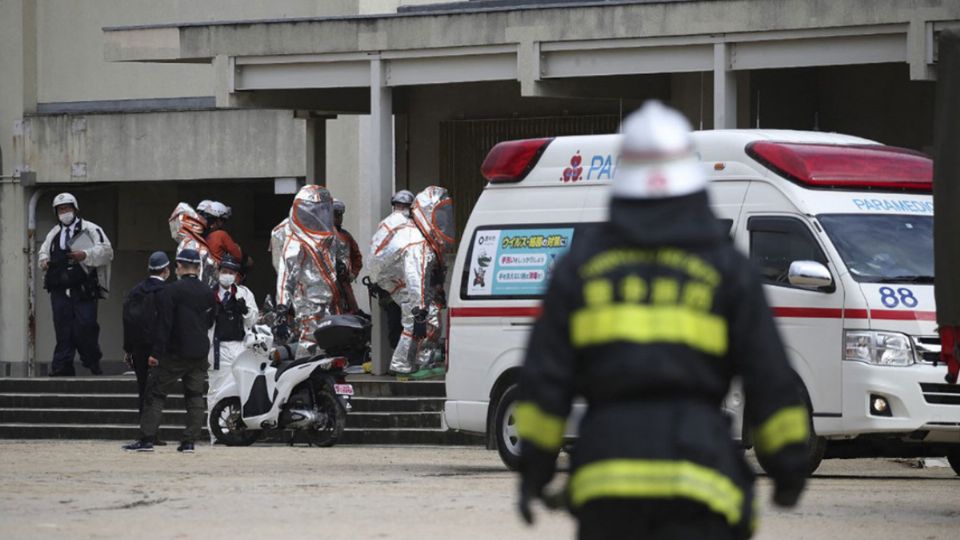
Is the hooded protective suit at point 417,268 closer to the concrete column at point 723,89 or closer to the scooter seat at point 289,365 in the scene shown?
the scooter seat at point 289,365

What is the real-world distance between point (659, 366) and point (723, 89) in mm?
15840

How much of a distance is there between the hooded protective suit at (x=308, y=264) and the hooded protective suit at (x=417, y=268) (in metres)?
0.99

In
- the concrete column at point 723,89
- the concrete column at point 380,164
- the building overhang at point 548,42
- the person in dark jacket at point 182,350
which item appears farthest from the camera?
the concrete column at point 380,164

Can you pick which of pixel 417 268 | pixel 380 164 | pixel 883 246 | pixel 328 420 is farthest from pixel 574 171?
pixel 380 164

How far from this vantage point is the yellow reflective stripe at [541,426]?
18.0 feet

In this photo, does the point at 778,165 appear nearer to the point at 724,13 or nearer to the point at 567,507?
the point at 724,13

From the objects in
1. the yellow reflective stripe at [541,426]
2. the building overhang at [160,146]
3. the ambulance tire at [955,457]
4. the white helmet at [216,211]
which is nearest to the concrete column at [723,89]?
the ambulance tire at [955,457]

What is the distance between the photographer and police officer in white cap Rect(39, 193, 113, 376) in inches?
969

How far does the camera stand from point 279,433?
2089cm

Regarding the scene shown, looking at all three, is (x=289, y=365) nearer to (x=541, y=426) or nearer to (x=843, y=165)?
(x=843, y=165)

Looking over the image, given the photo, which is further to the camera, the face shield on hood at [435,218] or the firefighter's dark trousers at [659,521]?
the face shield on hood at [435,218]

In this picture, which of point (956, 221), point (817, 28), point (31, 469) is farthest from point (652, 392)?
point (817, 28)

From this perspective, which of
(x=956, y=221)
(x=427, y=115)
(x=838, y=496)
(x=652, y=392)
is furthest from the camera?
(x=427, y=115)

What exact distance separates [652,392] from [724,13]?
16.0 m
